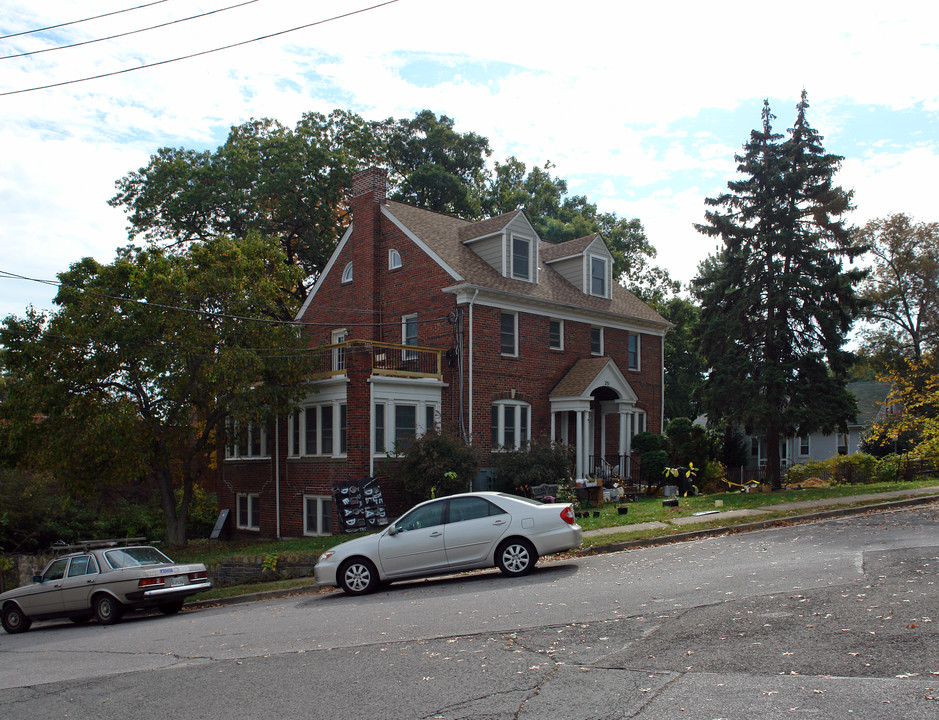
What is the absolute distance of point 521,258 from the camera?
94.1 ft

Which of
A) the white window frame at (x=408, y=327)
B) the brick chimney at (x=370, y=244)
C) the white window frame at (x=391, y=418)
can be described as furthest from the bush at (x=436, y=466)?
the brick chimney at (x=370, y=244)

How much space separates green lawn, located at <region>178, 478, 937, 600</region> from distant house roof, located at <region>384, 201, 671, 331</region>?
7.56 metres

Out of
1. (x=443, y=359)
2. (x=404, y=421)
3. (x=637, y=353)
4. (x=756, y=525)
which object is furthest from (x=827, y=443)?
(x=756, y=525)

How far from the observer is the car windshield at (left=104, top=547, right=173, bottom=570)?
50.5 ft

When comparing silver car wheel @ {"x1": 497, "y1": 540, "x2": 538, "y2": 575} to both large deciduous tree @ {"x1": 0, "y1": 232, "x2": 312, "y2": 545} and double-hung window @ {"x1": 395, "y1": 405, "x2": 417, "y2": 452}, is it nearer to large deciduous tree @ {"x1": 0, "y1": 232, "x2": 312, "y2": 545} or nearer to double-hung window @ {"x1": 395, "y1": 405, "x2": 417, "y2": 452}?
double-hung window @ {"x1": 395, "y1": 405, "x2": 417, "y2": 452}

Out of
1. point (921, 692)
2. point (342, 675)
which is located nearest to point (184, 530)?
point (342, 675)

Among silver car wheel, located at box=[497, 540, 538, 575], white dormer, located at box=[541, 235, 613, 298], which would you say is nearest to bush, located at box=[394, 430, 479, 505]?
silver car wheel, located at box=[497, 540, 538, 575]

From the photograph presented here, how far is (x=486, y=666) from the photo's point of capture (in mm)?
7422

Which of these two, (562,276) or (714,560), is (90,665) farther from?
(562,276)

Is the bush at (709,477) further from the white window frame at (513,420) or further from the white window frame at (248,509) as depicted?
the white window frame at (248,509)

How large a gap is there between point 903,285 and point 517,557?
44489 mm

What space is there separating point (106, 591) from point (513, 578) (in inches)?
297

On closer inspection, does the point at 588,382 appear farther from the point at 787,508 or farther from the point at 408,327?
the point at 787,508

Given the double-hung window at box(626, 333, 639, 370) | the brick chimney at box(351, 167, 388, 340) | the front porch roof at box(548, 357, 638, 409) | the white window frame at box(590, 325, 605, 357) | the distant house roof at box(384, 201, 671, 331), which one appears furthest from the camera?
the double-hung window at box(626, 333, 639, 370)
